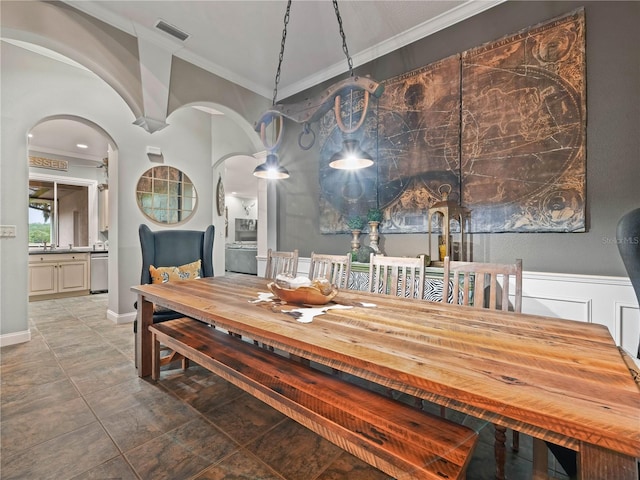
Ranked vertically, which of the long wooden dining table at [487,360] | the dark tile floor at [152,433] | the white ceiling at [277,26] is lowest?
the dark tile floor at [152,433]

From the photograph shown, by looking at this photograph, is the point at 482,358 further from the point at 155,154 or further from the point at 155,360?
the point at 155,154

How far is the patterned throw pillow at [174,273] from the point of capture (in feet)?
9.04

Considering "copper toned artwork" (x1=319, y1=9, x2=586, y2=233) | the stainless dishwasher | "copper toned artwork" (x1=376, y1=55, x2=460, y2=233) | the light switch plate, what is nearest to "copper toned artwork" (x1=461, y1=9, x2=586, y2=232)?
"copper toned artwork" (x1=319, y1=9, x2=586, y2=233)

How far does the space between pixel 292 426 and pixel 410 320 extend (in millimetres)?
964

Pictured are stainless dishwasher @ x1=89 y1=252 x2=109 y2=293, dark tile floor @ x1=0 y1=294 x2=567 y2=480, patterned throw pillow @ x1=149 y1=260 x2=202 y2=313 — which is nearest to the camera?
dark tile floor @ x1=0 y1=294 x2=567 y2=480

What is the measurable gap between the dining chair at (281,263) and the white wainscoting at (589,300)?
179cm

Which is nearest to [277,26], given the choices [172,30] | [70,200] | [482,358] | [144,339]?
[172,30]

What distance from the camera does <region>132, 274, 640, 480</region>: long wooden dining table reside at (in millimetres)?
580

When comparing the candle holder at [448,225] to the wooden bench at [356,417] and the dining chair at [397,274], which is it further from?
the wooden bench at [356,417]

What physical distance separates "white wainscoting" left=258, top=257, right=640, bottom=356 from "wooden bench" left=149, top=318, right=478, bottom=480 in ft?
5.49

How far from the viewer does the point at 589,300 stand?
1.95m

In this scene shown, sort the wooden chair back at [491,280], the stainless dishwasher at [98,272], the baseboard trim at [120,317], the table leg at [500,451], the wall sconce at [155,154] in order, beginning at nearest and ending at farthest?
the table leg at [500,451] < the wooden chair back at [491,280] < the baseboard trim at [120,317] < the wall sconce at [155,154] < the stainless dishwasher at [98,272]

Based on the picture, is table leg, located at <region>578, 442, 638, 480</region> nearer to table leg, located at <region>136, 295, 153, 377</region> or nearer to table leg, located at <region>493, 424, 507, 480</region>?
table leg, located at <region>493, 424, 507, 480</region>

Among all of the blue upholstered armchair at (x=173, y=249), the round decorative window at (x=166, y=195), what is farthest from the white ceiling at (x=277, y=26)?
Result: the blue upholstered armchair at (x=173, y=249)
